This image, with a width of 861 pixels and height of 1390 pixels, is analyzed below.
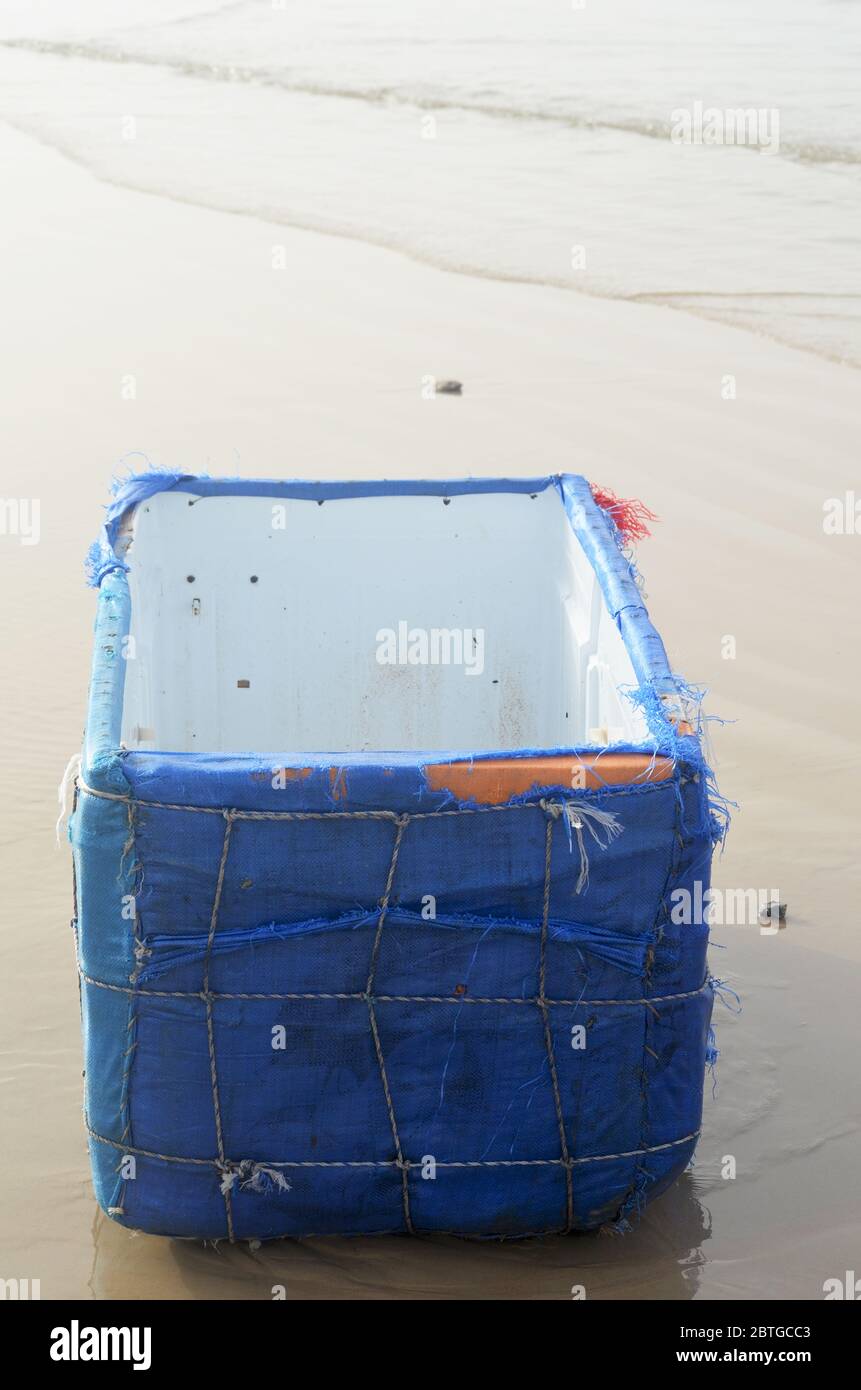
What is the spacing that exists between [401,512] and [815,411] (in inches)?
180

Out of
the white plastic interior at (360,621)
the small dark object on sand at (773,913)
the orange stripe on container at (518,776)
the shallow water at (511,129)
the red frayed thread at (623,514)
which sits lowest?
the small dark object on sand at (773,913)

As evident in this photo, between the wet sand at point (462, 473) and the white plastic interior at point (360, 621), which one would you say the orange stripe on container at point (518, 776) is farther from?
the white plastic interior at point (360, 621)

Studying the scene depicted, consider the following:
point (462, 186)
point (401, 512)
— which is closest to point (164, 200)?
point (462, 186)

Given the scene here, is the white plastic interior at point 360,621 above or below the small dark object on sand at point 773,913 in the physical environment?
above

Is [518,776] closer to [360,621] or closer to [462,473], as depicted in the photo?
[360,621]

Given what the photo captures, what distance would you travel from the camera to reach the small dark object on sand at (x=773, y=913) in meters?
4.77

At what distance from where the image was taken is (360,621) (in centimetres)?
480

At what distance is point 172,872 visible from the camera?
9.78 feet

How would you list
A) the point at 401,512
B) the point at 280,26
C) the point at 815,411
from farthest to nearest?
the point at 280,26
the point at 815,411
the point at 401,512

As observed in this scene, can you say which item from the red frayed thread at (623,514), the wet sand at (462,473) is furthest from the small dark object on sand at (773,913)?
the red frayed thread at (623,514)

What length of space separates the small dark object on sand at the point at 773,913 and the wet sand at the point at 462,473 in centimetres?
3

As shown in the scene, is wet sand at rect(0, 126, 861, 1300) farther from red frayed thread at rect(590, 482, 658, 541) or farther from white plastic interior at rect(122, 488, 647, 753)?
red frayed thread at rect(590, 482, 658, 541)

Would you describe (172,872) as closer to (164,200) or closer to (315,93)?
(164,200)

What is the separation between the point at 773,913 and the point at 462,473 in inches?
148
